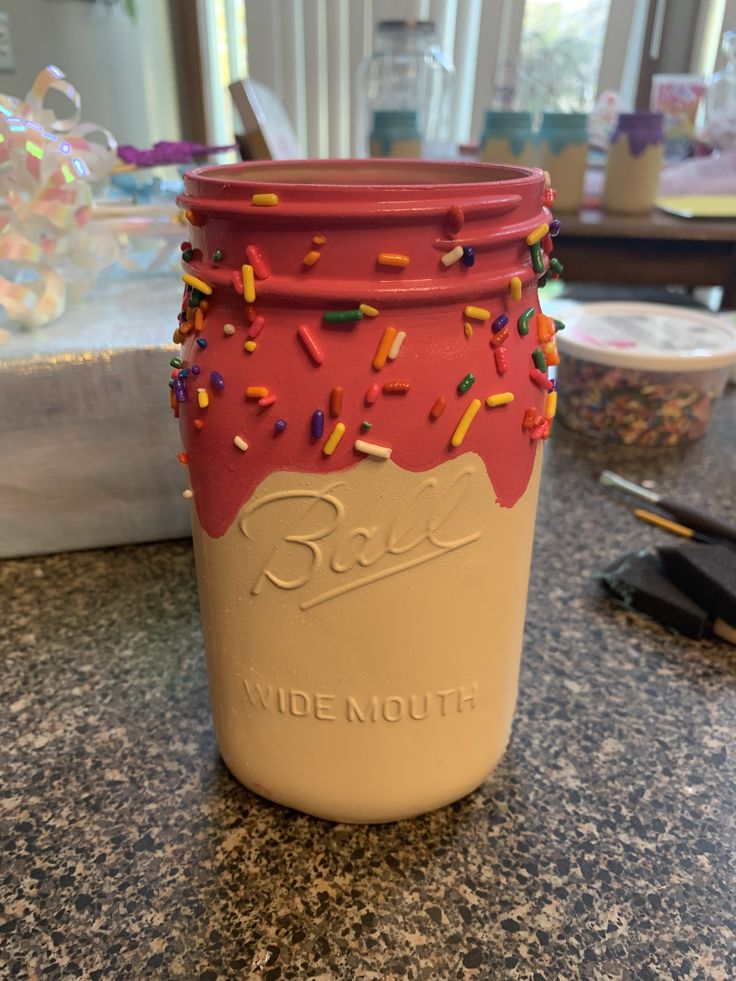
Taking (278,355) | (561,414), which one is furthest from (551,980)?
(561,414)

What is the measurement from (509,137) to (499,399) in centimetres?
107

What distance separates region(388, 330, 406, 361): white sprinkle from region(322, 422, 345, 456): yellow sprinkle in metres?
0.03

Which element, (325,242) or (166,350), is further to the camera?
(166,350)

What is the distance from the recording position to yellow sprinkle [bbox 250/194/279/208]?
0.93ft

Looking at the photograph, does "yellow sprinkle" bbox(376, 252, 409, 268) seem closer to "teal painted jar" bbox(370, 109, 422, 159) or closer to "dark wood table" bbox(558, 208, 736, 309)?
"dark wood table" bbox(558, 208, 736, 309)

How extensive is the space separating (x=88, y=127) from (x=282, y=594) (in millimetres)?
535

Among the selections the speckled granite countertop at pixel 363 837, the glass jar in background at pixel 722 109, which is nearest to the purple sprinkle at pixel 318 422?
the speckled granite countertop at pixel 363 837

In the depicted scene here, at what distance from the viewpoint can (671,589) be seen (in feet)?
1.80

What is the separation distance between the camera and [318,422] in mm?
303

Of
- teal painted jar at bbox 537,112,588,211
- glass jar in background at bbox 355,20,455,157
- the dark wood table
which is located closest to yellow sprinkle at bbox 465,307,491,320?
the dark wood table

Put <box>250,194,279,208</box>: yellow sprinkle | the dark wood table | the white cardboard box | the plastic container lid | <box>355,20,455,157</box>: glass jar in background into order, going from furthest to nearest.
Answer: <box>355,20,455,157</box>: glass jar in background → the dark wood table → the plastic container lid → the white cardboard box → <box>250,194,279,208</box>: yellow sprinkle

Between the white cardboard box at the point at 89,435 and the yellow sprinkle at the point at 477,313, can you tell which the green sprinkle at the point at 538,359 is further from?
the white cardboard box at the point at 89,435

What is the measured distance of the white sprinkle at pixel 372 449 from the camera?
304mm

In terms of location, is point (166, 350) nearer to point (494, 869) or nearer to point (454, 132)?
point (494, 869)
